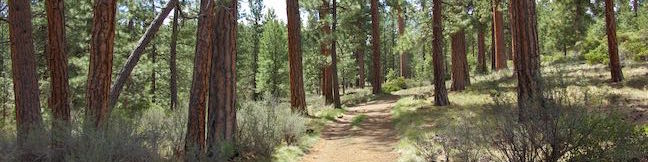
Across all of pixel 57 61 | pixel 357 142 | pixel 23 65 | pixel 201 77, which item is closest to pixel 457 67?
pixel 357 142

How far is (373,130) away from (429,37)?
8.25 m

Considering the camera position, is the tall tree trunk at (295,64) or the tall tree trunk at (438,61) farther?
the tall tree trunk at (295,64)

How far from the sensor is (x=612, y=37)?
47.1ft

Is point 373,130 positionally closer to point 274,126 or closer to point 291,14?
point 274,126

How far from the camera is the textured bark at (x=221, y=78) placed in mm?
8328

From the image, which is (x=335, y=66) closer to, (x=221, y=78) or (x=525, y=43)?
Answer: (x=525, y=43)

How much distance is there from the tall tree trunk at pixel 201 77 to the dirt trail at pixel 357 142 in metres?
2.28

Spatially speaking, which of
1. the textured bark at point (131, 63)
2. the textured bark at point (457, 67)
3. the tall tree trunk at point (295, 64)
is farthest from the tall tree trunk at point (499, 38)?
the textured bark at point (131, 63)

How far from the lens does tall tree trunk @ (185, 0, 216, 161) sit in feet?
25.9

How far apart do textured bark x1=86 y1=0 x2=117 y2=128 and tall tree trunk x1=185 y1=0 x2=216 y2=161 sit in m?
1.20

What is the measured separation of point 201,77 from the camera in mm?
8023

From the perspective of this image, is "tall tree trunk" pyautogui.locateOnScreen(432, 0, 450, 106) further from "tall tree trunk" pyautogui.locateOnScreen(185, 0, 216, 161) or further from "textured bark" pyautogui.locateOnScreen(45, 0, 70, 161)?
"textured bark" pyautogui.locateOnScreen(45, 0, 70, 161)

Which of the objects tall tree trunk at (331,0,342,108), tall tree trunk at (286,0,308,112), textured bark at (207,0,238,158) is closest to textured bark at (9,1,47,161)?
textured bark at (207,0,238,158)

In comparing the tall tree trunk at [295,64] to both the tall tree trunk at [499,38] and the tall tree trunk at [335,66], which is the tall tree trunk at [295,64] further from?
the tall tree trunk at [499,38]
